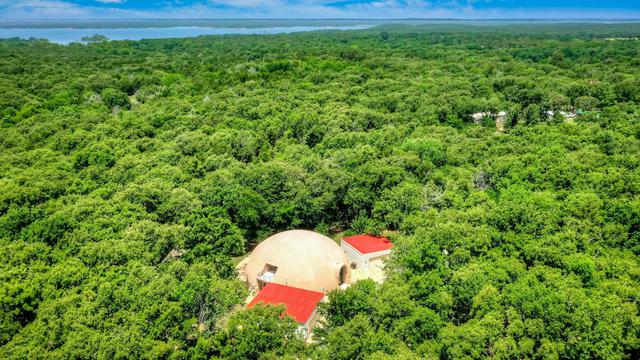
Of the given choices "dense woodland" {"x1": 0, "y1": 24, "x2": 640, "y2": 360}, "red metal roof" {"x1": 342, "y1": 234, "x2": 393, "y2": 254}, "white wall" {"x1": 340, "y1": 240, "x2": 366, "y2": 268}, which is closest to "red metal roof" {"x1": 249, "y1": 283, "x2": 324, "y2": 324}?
"dense woodland" {"x1": 0, "y1": 24, "x2": 640, "y2": 360}

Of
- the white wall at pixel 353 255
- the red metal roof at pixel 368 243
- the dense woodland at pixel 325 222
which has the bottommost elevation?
the white wall at pixel 353 255

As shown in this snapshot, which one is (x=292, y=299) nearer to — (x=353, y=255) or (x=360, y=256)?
(x=360, y=256)

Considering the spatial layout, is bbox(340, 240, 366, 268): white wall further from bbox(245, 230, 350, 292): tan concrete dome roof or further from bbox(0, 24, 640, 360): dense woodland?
bbox(0, 24, 640, 360): dense woodland

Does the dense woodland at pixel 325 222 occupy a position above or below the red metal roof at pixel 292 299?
above

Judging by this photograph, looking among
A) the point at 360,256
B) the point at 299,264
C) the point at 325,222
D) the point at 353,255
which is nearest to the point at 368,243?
the point at 353,255

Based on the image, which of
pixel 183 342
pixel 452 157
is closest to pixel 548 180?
pixel 452 157

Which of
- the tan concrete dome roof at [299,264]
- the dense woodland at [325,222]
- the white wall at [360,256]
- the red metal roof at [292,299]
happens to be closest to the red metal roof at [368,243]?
the white wall at [360,256]

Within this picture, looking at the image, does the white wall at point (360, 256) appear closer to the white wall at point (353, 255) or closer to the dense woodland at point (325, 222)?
the white wall at point (353, 255)
